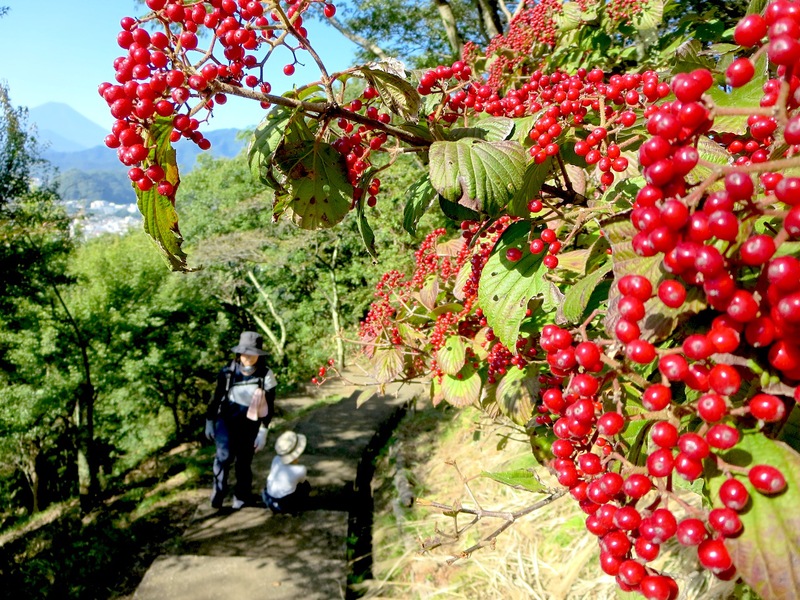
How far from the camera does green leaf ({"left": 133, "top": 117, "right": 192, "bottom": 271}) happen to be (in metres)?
1.01

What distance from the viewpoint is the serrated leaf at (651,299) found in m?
0.63

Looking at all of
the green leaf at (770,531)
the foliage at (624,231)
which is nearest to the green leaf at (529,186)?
the foliage at (624,231)

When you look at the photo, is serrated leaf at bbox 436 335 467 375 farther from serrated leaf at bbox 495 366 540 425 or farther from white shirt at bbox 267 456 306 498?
white shirt at bbox 267 456 306 498

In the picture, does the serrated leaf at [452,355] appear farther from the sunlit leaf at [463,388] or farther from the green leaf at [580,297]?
the green leaf at [580,297]

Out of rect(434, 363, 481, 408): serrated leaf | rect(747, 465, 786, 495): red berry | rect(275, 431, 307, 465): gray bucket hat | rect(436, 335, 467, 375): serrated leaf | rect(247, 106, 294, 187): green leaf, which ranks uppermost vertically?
rect(247, 106, 294, 187): green leaf

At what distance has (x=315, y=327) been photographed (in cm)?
2042

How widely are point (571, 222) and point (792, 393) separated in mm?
897

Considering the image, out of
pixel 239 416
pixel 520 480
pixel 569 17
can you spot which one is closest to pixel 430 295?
pixel 520 480

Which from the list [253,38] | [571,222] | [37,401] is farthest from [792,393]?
[37,401]

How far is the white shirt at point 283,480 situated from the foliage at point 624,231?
13.3 feet

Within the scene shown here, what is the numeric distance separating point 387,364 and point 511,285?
1770 mm

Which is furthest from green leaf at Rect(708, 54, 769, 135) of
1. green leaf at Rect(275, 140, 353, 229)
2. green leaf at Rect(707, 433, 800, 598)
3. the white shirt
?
the white shirt

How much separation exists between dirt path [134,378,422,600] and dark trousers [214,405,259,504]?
254 millimetres

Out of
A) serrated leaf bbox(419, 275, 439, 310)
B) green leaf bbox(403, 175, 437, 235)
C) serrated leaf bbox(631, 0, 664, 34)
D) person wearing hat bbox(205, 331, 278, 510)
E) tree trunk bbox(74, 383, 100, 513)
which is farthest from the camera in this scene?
tree trunk bbox(74, 383, 100, 513)
